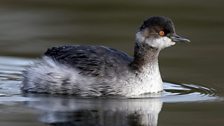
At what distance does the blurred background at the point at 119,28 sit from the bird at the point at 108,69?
3.28 ft

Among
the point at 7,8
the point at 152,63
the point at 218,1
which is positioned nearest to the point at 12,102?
the point at 152,63

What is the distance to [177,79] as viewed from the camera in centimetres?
1452

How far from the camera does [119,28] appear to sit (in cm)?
1927

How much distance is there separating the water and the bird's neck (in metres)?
0.47

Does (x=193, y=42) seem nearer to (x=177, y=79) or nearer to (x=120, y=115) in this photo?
(x=177, y=79)

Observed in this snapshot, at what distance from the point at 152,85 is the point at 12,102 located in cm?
207

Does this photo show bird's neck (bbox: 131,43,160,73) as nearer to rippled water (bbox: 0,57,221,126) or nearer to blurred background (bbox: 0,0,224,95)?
rippled water (bbox: 0,57,221,126)

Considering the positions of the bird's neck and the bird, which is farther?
the bird's neck

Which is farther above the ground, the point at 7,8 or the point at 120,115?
the point at 7,8

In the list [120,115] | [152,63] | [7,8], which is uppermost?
[7,8]

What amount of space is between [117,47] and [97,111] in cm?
521

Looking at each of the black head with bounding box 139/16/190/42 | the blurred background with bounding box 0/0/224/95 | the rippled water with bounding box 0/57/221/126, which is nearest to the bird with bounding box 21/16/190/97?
the black head with bounding box 139/16/190/42

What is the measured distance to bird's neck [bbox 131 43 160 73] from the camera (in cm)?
1355

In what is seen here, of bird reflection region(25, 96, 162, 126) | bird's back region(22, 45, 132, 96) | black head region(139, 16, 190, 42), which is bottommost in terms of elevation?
bird reflection region(25, 96, 162, 126)
